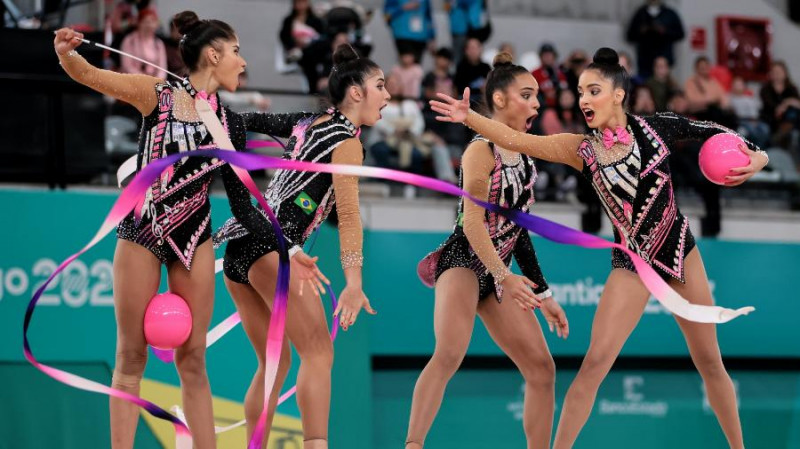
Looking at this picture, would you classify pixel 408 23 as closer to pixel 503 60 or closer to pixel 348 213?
pixel 503 60

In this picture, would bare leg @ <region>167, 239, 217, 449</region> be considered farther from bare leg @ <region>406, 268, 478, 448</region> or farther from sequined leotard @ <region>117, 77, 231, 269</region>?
bare leg @ <region>406, 268, 478, 448</region>

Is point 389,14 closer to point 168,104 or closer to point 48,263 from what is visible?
point 48,263

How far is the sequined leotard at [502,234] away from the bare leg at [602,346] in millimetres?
332

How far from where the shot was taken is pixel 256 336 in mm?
4680

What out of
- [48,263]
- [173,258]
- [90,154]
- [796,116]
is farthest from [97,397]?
[796,116]

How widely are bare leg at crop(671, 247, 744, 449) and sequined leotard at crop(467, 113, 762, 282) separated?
49 mm

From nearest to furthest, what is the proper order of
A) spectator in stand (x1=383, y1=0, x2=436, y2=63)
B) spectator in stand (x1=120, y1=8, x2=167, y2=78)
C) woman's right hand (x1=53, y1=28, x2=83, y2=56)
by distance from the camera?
woman's right hand (x1=53, y1=28, x2=83, y2=56), spectator in stand (x1=120, y1=8, x2=167, y2=78), spectator in stand (x1=383, y1=0, x2=436, y2=63)

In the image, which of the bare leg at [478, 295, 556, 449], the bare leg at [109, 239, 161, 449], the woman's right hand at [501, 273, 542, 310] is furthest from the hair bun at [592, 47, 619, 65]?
the bare leg at [109, 239, 161, 449]

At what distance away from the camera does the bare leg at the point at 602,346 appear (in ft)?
14.7

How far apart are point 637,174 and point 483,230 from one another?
0.65 metres

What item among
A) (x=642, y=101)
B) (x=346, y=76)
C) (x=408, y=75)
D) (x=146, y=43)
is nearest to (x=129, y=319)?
(x=346, y=76)

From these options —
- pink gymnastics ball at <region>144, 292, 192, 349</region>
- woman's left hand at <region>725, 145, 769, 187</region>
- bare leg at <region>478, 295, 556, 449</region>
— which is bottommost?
bare leg at <region>478, 295, 556, 449</region>

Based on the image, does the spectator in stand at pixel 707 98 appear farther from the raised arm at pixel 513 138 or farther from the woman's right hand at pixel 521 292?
the woman's right hand at pixel 521 292

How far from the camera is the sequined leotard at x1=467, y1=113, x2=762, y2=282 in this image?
14.9 ft
